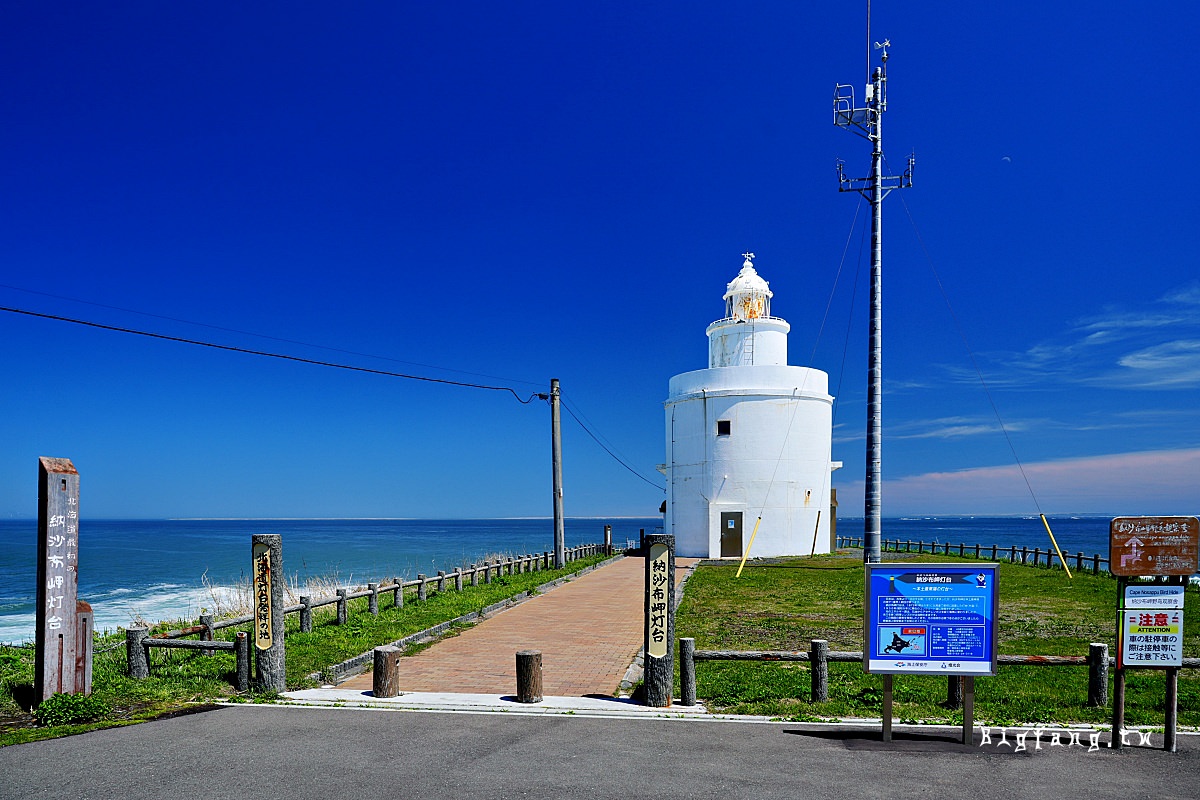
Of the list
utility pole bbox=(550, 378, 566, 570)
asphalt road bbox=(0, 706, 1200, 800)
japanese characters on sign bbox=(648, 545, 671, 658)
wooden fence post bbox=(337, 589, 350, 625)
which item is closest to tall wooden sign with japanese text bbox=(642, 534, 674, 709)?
japanese characters on sign bbox=(648, 545, 671, 658)

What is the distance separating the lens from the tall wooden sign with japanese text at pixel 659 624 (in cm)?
870

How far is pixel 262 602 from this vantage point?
30.6ft

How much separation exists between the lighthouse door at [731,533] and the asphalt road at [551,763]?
2387cm

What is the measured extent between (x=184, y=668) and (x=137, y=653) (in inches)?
24.4

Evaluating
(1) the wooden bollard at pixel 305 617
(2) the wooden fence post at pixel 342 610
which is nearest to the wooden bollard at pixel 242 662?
(1) the wooden bollard at pixel 305 617

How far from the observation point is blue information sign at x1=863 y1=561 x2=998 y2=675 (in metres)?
7.57

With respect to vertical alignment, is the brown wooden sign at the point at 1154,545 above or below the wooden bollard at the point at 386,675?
above

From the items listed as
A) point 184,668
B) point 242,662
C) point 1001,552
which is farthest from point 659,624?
point 1001,552

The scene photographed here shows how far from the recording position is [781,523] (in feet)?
103

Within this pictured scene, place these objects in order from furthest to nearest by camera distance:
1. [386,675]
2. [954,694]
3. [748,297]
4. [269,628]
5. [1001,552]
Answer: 1. [1001,552]
2. [748,297]
3. [269,628]
4. [386,675]
5. [954,694]

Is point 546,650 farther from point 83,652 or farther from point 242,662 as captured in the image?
point 83,652

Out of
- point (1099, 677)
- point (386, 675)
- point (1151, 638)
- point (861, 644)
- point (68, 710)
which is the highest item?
point (1151, 638)

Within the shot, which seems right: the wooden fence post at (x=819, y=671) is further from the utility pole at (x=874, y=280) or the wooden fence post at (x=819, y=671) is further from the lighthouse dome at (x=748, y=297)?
the lighthouse dome at (x=748, y=297)

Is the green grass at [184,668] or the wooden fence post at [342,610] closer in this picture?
the green grass at [184,668]
